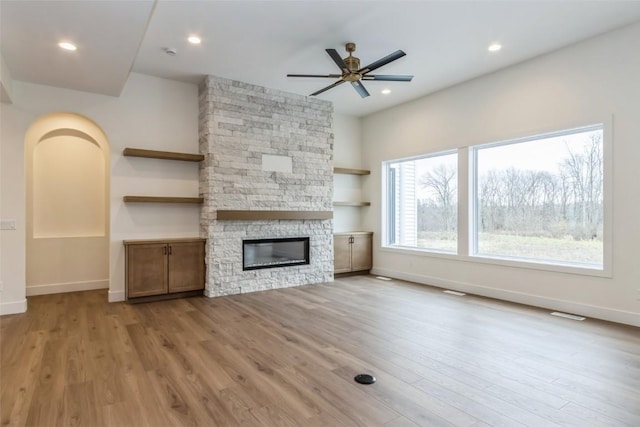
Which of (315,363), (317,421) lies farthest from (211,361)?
(317,421)

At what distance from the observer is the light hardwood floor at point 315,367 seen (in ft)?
7.18

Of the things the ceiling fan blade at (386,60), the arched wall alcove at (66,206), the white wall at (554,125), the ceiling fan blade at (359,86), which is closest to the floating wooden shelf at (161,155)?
the arched wall alcove at (66,206)

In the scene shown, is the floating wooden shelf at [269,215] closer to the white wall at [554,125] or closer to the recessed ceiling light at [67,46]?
the white wall at [554,125]

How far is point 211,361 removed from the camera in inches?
116

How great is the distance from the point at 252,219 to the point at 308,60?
2.44m

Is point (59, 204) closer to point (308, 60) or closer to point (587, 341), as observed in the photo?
point (308, 60)

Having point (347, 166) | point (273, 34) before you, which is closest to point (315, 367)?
point (273, 34)

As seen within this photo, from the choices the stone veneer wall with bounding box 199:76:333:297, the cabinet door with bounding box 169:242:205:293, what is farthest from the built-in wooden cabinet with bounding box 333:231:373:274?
the cabinet door with bounding box 169:242:205:293

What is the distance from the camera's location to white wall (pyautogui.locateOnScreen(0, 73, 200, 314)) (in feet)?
14.6

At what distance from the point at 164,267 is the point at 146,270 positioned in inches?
9.1

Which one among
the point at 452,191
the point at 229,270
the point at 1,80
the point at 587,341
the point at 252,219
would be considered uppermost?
the point at 1,80

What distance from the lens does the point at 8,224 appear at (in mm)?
4422

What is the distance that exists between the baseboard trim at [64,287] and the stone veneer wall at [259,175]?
204 centimetres

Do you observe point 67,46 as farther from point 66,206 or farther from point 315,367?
point 315,367
